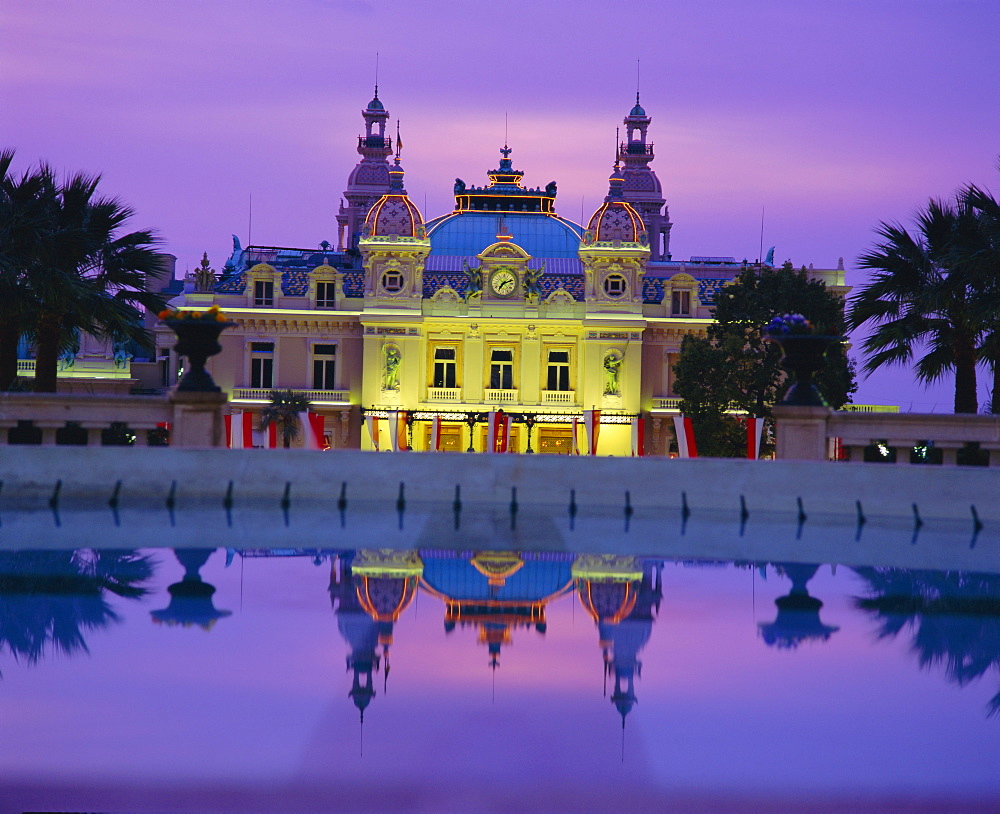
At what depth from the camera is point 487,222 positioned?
71.7m

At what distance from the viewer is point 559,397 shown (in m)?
Result: 65.6

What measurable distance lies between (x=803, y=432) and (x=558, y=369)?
45.0 metres

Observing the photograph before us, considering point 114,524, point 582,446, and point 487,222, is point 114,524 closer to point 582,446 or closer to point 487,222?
point 582,446

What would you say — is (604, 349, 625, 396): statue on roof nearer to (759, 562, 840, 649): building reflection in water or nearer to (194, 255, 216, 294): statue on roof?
(194, 255, 216, 294): statue on roof

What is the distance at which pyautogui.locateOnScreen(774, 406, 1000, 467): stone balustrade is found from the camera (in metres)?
21.2

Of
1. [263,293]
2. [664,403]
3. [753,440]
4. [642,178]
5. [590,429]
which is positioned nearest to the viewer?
[753,440]

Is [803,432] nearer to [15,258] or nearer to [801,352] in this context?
[801,352]

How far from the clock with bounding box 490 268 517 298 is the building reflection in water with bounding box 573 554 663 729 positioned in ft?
166

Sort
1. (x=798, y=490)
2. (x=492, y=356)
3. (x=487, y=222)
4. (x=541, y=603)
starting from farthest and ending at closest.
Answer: (x=487, y=222), (x=492, y=356), (x=798, y=490), (x=541, y=603)

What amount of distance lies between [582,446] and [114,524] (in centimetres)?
4563

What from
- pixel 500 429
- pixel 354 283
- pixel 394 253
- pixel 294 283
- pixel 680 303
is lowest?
pixel 500 429

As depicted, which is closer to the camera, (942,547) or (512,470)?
(942,547)

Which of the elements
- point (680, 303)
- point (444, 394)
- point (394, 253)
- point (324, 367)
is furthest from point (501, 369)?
point (680, 303)

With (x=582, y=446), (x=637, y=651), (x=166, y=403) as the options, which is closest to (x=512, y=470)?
(x=166, y=403)
